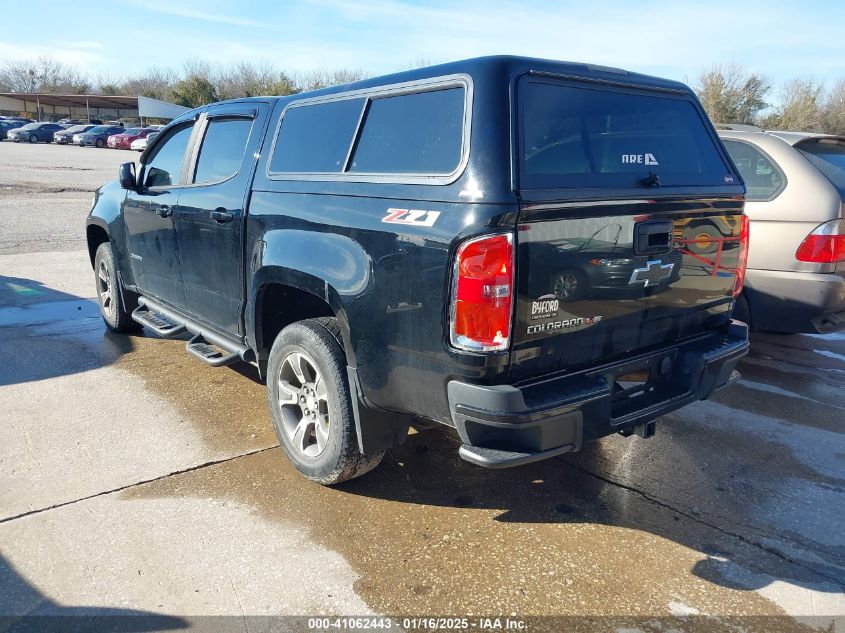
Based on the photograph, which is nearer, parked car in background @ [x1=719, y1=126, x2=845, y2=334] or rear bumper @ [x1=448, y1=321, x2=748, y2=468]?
rear bumper @ [x1=448, y1=321, x2=748, y2=468]

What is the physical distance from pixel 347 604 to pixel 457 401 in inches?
36.4

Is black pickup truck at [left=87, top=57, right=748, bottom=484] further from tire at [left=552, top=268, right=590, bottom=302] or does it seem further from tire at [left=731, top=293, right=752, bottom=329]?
tire at [left=731, top=293, right=752, bottom=329]

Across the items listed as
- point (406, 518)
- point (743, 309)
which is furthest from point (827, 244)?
point (406, 518)

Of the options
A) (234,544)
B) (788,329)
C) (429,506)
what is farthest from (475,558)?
(788,329)

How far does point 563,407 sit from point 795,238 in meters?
3.47

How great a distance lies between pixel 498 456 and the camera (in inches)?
99.8

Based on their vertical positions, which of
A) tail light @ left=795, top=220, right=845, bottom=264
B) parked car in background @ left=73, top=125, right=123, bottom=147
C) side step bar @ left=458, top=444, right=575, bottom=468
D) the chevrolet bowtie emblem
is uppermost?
parked car in background @ left=73, top=125, right=123, bottom=147

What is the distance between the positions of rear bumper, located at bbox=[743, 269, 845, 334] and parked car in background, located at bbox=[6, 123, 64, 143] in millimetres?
56146

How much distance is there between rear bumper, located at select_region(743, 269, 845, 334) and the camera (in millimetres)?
4871

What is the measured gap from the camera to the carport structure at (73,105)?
71.0 m

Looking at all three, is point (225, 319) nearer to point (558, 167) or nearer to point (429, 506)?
point (429, 506)

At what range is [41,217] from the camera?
13211 millimetres

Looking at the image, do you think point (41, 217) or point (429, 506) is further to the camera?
point (41, 217)

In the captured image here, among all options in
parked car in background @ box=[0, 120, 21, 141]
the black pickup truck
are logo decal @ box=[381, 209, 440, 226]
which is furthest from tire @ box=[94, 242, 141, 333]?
parked car in background @ box=[0, 120, 21, 141]
